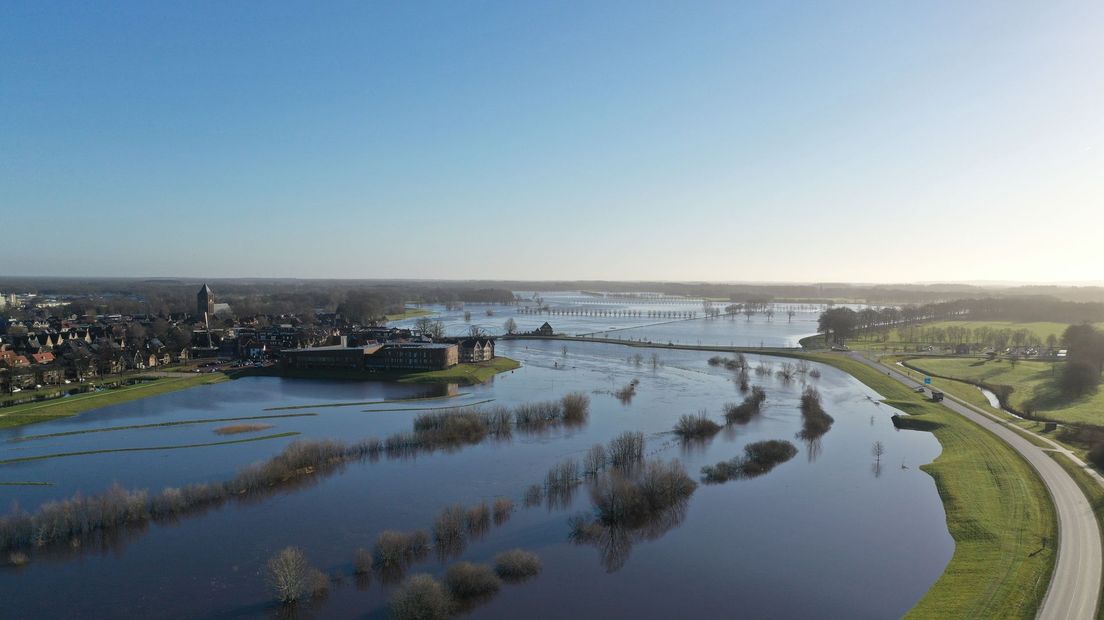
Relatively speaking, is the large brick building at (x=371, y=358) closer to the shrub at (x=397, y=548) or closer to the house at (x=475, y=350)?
the house at (x=475, y=350)

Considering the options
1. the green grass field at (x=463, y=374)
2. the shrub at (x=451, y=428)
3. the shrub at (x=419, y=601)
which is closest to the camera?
the shrub at (x=419, y=601)

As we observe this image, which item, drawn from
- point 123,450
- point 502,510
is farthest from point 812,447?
point 123,450

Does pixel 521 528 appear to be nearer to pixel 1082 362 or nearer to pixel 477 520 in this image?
pixel 477 520

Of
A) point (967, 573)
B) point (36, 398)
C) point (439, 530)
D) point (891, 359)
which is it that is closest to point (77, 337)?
point (36, 398)

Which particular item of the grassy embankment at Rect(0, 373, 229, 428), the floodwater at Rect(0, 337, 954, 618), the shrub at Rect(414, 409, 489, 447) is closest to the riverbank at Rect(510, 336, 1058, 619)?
the floodwater at Rect(0, 337, 954, 618)

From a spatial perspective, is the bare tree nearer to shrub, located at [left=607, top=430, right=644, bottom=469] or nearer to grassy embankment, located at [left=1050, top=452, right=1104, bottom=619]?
grassy embankment, located at [left=1050, top=452, right=1104, bottom=619]

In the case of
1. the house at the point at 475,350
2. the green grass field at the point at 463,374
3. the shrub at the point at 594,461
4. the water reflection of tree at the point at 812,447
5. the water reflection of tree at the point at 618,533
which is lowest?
the water reflection of tree at the point at 618,533

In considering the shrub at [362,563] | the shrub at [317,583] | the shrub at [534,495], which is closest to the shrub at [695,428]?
the shrub at [534,495]
